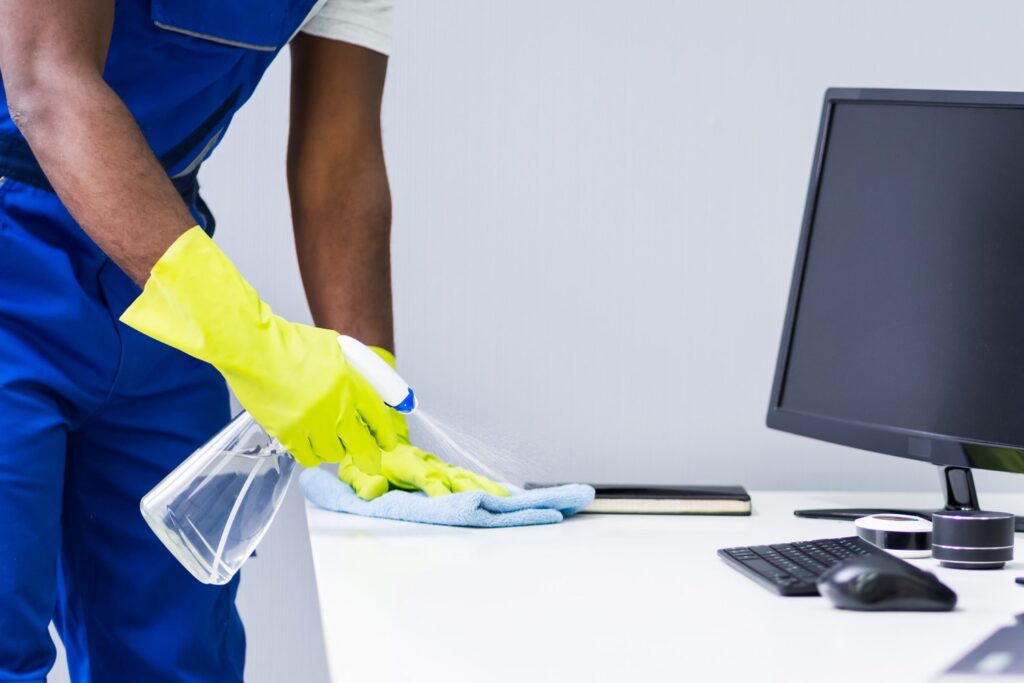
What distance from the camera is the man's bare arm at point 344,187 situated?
1.47 meters

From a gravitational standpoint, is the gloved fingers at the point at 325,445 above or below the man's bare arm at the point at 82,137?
below

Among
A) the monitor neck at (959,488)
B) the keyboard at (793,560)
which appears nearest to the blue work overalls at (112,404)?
the keyboard at (793,560)

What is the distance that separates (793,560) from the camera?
974mm

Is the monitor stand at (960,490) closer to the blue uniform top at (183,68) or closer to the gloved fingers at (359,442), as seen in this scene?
the gloved fingers at (359,442)

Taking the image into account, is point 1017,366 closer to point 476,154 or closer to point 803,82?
point 803,82

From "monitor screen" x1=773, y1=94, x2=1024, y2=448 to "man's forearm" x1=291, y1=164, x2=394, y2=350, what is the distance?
0.52 meters

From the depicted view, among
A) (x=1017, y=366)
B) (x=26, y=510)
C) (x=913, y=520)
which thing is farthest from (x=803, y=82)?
(x=26, y=510)

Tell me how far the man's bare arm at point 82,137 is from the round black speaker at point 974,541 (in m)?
0.73

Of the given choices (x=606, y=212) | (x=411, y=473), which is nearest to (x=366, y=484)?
(x=411, y=473)

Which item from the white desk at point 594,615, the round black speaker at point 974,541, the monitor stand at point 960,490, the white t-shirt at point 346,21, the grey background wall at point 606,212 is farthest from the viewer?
the grey background wall at point 606,212

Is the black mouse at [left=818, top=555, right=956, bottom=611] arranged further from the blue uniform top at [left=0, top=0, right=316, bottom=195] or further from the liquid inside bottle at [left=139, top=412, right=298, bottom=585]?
the blue uniform top at [left=0, top=0, right=316, bottom=195]

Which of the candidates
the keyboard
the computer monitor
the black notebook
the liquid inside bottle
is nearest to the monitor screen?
the computer monitor

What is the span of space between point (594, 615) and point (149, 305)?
1.51 feet

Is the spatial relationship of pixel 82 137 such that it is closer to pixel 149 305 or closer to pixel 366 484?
pixel 149 305
